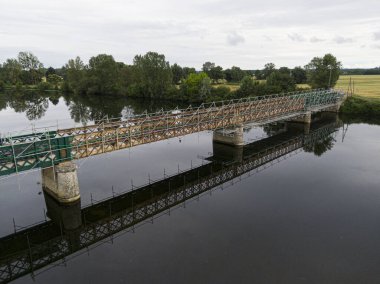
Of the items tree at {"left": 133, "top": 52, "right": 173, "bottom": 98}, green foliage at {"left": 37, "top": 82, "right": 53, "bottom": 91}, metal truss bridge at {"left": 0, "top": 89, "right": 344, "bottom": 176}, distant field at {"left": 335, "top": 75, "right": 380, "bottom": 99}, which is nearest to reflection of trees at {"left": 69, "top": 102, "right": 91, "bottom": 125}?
tree at {"left": 133, "top": 52, "right": 173, "bottom": 98}

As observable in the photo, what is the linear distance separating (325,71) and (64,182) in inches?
4162

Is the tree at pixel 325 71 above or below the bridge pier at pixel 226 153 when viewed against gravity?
above

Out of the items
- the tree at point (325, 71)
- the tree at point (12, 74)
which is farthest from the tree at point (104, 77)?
the tree at point (325, 71)

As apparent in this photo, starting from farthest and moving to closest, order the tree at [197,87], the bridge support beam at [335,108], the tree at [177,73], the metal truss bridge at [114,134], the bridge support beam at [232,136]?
1. the tree at [177,73]
2. the tree at [197,87]
3. the bridge support beam at [335,108]
4. the bridge support beam at [232,136]
5. the metal truss bridge at [114,134]

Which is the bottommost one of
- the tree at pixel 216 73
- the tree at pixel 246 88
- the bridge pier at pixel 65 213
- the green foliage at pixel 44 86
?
the bridge pier at pixel 65 213

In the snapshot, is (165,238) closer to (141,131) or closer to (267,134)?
(141,131)

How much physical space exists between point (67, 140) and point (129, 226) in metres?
10.8

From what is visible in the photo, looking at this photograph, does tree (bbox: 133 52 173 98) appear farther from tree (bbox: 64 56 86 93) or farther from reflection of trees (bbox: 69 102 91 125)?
tree (bbox: 64 56 86 93)

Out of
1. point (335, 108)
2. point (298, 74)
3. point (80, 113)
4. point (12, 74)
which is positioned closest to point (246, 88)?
point (335, 108)

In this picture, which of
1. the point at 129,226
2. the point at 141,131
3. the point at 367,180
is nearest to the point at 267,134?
the point at 367,180

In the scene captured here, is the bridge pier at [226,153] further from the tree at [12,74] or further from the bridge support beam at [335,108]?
the tree at [12,74]

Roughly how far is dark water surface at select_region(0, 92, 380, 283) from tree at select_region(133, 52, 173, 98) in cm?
8225

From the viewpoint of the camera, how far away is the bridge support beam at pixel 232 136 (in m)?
50.8

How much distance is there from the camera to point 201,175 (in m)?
38.4
